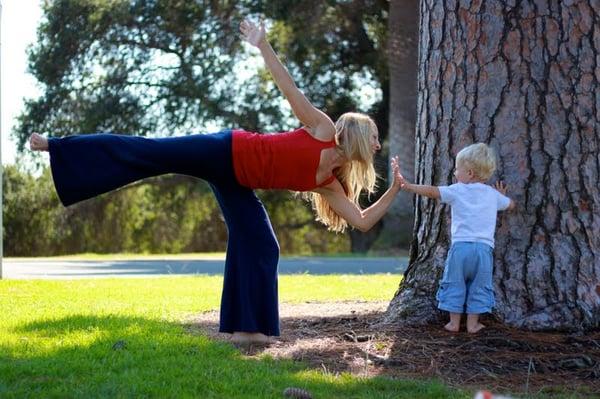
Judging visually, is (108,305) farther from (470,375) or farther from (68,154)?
(470,375)

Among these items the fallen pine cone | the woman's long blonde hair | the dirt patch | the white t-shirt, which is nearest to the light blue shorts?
the white t-shirt

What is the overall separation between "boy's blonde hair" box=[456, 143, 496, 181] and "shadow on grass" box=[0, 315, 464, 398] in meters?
1.56

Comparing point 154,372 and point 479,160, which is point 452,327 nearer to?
point 479,160

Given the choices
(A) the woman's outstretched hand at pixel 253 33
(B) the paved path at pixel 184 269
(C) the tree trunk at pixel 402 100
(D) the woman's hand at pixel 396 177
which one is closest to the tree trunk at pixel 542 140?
(D) the woman's hand at pixel 396 177

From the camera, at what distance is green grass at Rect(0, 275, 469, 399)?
446 centimetres

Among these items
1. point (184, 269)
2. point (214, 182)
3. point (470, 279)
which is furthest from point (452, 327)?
point (184, 269)

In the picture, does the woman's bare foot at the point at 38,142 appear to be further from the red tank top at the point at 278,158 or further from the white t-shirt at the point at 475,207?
the white t-shirt at the point at 475,207

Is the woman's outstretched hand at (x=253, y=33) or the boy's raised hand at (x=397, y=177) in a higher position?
the woman's outstretched hand at (x=253, y=33)

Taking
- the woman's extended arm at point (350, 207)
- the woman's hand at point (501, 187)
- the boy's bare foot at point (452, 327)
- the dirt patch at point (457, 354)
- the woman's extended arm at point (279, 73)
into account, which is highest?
the woman's extended arm at point (279, 73)

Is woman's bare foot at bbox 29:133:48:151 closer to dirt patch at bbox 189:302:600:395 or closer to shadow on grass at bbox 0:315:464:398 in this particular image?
shadow on grass at bbox 0:315:464:398

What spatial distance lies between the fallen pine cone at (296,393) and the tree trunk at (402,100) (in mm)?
16325

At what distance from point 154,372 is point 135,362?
0.29 m

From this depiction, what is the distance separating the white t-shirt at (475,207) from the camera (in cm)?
571

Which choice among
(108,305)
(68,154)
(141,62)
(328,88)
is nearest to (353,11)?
(328,88)
